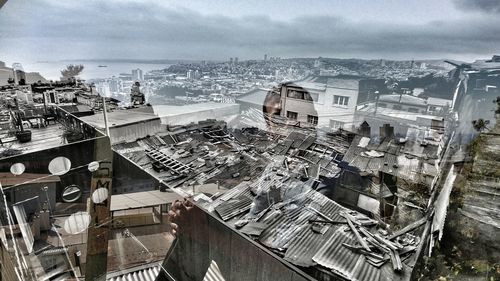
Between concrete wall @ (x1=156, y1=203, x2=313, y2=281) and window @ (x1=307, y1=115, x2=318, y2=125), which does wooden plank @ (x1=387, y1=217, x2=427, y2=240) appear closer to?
concrete wall @ (x1=156, y1=203, x2=313, y2=281)

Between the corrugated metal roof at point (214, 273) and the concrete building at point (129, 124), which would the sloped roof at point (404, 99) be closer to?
the corrugated metal roof at point (214, 273)

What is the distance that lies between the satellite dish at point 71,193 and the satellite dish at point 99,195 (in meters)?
0.17

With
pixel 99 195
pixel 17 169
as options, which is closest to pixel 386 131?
pixel 99 195

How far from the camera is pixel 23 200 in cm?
236

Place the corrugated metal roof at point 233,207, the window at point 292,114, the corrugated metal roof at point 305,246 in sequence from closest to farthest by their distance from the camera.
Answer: the corrugated metal roof at point 305,246, the corrugated metal roof at point 233,207, the window at point 292,114

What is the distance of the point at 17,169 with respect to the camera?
2615 millimetres

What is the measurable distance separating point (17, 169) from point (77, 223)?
0.93 metres

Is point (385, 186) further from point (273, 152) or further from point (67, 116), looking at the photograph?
point (67, 116)

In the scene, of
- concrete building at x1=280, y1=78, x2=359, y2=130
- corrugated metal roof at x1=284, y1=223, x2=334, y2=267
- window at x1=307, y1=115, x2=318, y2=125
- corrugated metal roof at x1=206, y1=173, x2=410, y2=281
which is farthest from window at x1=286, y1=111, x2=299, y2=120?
corrugated metal roof at x1=284, y1=223, x2=334, y2=267

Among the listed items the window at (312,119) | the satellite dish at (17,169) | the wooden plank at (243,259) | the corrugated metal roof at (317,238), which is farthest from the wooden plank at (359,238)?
the window at (312,119)

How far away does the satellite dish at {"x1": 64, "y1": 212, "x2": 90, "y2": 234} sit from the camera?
2443mm

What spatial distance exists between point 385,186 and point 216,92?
325cm

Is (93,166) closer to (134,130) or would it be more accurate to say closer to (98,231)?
(98,231)

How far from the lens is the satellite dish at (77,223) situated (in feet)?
8.02
